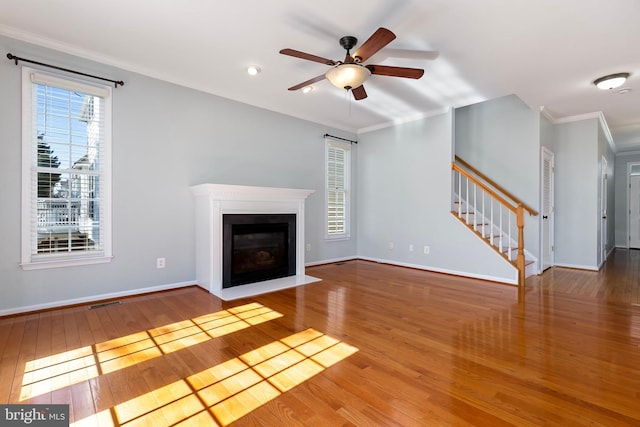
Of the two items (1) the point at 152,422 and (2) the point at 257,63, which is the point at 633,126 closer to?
(2) the point at 257,63

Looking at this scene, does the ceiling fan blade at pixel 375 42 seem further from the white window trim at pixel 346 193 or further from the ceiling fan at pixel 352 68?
the white window trim at pixel 346 193

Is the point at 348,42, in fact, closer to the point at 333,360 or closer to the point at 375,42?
the point at 375,42

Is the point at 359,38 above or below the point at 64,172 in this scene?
above

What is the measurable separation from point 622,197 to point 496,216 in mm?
5829

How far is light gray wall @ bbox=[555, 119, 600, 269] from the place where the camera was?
5152mm

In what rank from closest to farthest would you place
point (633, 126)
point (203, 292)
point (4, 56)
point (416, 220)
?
point (4, 56), point (203, 292), point (416, 220), point (633, 126)

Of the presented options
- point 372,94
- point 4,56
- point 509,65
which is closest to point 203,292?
point 4,56

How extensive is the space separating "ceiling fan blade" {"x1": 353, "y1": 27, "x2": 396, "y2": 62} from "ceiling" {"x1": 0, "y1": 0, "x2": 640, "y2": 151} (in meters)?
0.35

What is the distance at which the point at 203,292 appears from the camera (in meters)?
3.84

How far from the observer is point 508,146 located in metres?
5.13

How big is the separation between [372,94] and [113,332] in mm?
4057

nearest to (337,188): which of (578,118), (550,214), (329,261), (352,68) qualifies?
(329,261)

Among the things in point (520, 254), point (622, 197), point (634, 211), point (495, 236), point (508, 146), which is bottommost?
point (520, 254)

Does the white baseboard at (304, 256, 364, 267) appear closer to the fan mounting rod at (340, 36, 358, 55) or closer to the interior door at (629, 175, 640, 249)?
the fan mounting rod at (340, 36, 358, 55)
